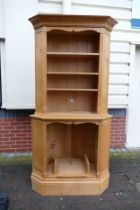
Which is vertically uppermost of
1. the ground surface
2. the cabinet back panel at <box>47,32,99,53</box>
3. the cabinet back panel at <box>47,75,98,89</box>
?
the cabinet back panel at <box>47,32,99,53</box>

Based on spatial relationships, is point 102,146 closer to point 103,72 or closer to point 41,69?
point 103,72

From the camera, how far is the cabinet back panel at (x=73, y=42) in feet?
8.11

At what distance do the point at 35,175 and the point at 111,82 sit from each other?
1880 mm

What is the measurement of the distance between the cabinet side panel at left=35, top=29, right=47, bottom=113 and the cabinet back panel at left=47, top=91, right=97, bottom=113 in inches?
11.0

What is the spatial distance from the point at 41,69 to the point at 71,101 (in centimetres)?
60

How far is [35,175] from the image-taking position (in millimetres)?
2445

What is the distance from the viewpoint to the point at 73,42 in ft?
8.22

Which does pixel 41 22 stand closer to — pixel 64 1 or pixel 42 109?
pixel 42 109

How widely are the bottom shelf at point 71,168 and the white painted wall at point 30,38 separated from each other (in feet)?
3.55

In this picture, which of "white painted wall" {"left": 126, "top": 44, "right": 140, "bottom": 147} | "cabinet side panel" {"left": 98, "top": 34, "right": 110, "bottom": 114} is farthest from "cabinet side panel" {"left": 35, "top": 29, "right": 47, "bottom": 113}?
"white painted wall" {"left": 126, "top": 44, "right": 140, "bottom": 147}

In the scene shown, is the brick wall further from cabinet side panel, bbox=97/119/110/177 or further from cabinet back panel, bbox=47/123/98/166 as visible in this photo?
cabinet side panel, bbox=97/119/110/177

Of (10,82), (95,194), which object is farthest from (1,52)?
(95,194)

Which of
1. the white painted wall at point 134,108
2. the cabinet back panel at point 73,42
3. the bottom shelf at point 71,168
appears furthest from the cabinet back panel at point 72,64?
the white painted wall at point 134,108

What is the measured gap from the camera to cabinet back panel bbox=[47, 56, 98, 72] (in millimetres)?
2516
